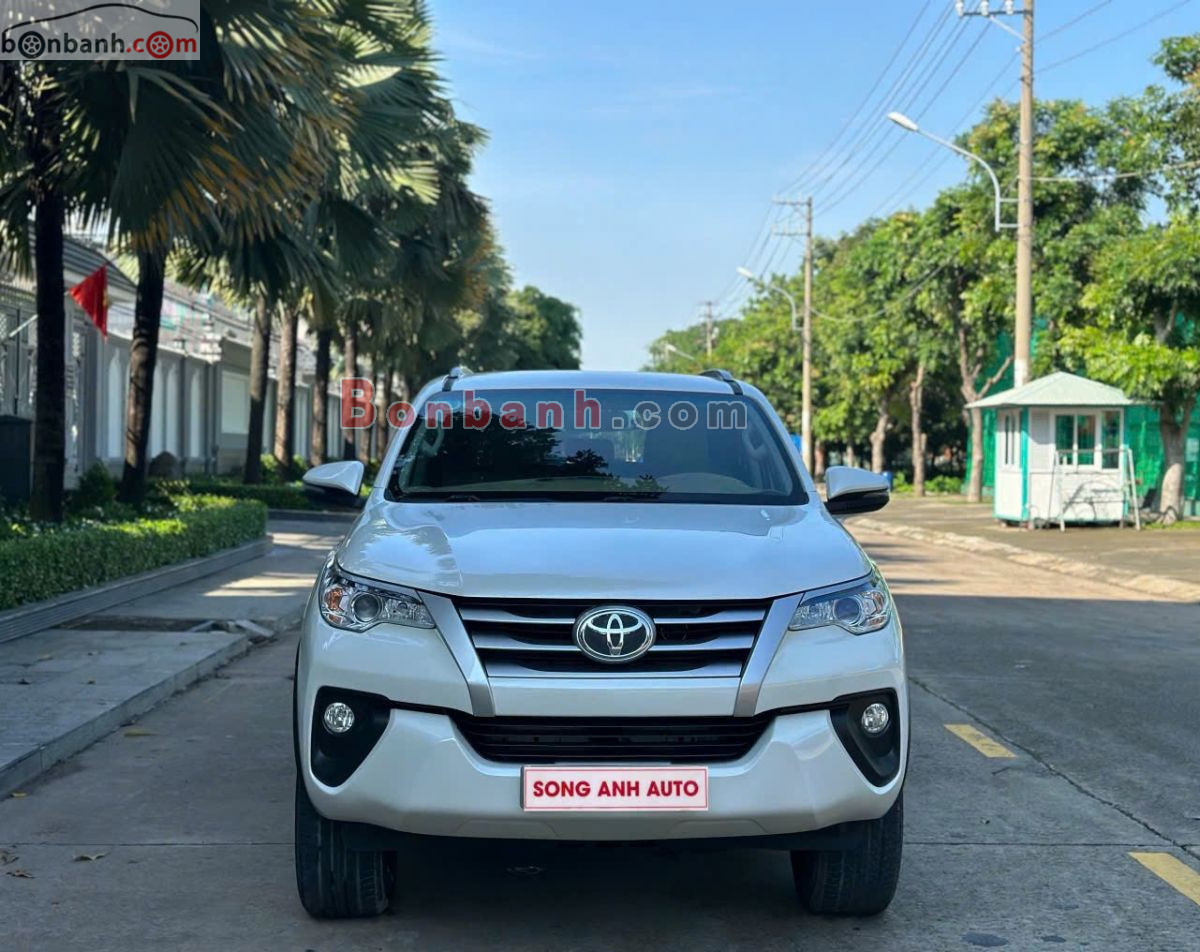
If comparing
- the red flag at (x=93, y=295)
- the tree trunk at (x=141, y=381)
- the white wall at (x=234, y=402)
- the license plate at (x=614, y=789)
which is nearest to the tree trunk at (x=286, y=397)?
the white wall at (x=234, y=402)

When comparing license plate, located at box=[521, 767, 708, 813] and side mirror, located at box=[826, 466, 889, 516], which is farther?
side mirror, located at box=[826, 466, 889, 516]

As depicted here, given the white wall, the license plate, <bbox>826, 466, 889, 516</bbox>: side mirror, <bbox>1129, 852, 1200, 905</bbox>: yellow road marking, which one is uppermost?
the white wall

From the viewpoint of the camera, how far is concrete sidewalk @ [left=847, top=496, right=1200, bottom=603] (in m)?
17.1

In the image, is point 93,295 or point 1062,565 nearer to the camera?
point 1062,565

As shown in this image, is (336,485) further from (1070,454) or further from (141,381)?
(1070,454)

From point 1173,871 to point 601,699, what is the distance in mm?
2394

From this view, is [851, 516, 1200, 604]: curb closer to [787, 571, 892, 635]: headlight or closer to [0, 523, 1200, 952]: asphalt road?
[0, 523, 1200, 952]: asphalt road

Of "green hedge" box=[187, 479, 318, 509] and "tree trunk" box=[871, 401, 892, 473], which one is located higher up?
"tree trunk" box=[871, 401, 892, 473]

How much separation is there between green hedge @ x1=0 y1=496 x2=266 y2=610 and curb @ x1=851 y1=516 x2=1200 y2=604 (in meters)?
10.6

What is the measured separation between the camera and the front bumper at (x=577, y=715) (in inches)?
154

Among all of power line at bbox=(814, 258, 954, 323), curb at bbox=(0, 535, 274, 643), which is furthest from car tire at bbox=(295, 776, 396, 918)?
power line at bbox=(814, 258, 954, 323)

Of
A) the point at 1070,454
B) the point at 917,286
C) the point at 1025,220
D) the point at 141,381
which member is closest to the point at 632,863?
the point at 141,381

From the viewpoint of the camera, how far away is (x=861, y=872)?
14.4ft

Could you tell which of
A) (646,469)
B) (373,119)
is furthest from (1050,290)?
(646,469)
